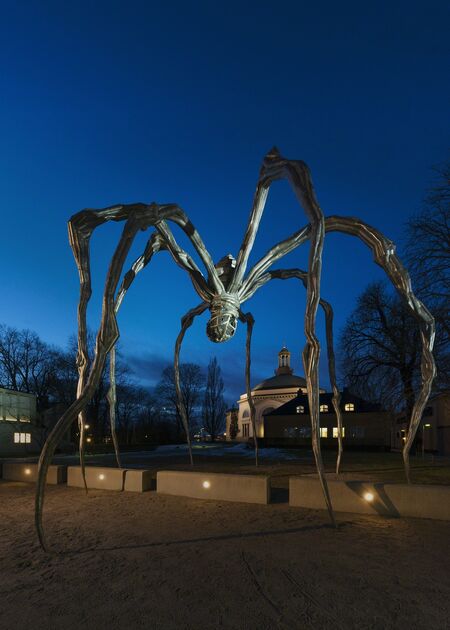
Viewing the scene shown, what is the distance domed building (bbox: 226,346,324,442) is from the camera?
215 ft

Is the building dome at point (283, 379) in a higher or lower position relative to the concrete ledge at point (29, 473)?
higher

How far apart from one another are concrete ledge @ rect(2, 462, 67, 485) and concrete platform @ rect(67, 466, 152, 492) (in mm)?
965

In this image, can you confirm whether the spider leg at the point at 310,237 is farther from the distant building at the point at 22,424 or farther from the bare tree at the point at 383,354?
the distant building at the point at 22,424

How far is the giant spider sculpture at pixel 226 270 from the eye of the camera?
18.5 feet

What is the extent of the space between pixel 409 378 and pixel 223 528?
1687cm

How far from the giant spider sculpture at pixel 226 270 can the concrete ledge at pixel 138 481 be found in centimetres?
356

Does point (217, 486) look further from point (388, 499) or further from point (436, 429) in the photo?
point (436, 429)

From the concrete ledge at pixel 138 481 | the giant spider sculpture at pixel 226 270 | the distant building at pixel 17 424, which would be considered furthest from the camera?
the distant building at pixel 17 424

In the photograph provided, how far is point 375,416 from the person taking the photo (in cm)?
4319

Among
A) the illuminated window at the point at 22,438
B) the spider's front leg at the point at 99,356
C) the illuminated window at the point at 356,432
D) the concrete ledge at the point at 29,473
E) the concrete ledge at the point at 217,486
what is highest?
the spider's front leg at the point at 99,356

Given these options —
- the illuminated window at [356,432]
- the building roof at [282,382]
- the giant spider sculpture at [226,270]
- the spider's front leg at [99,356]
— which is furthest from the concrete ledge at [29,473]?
the building roof at [282,382]

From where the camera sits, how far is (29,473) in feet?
49.1

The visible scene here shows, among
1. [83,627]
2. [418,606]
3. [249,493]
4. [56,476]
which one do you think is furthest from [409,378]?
[83,627]

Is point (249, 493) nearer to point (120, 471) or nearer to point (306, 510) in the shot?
point (306, 510)
